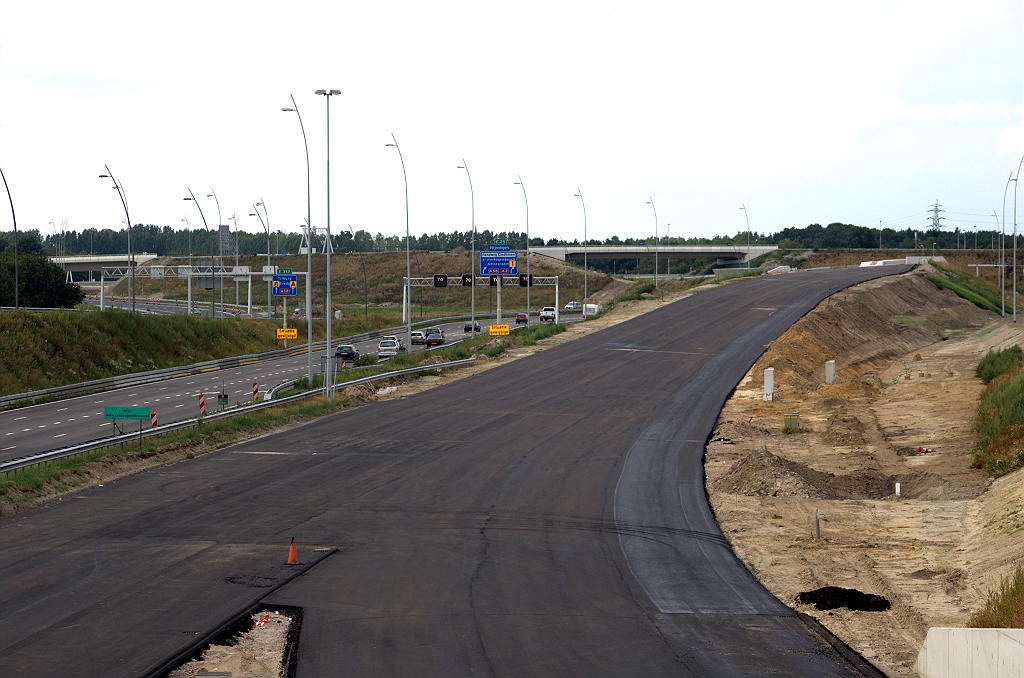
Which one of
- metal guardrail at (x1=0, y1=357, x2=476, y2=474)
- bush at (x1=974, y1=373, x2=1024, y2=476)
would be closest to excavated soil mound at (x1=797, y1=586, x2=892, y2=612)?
bush at (x1=974, y1=373, x2=1024, y2=476)

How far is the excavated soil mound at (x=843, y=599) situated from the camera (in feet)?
51.3

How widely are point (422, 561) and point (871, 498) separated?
1395 cm

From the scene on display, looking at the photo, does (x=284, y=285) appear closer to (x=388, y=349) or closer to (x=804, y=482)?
(x=388, y=349)

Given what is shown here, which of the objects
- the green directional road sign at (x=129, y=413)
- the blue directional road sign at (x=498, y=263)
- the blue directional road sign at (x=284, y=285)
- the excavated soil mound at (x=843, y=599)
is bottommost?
the excavated soil mound at (x=843, y=599)

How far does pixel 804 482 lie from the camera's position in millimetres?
25984

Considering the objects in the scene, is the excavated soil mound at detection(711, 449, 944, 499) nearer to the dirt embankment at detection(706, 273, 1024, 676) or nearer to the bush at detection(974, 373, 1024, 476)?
the dirt embankment at detection(706, 273, 1024, 676)

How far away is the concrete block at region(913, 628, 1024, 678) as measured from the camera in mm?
10273

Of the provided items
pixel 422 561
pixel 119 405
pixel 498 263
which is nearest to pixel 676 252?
pixel 498 263

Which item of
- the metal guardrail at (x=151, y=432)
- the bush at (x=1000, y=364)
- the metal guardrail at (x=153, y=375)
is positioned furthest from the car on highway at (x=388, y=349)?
the bush at (x=1000, y=364)

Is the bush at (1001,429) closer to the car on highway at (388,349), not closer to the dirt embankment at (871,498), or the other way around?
the dirt embankment at (871,498)

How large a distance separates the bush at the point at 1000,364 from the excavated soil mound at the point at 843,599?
2992 cm

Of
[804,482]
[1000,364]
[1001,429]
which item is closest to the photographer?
[804,482]

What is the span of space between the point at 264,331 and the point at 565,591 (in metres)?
75.0

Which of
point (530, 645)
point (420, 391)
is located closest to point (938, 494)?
point (530, 645)
